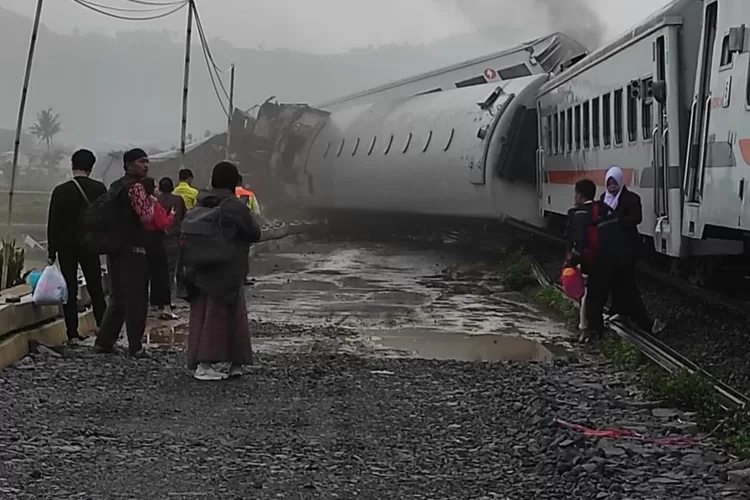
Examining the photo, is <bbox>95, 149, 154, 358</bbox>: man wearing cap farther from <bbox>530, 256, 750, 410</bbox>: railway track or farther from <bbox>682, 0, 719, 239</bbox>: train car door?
<bbox>682, 0, 719, 239</bbox>: train car door

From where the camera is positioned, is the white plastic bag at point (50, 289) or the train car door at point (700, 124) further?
the white plastic bag at point (50, 289)

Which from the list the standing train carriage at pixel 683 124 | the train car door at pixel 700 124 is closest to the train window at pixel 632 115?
the standing train carriage at pixel 683 124

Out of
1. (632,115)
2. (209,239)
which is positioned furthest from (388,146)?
(209,239)

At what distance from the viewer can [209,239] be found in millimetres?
7984

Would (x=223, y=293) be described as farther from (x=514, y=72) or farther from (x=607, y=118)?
(x=514, y=72)

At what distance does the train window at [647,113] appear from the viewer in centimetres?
1085

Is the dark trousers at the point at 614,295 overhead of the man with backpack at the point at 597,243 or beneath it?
beneath

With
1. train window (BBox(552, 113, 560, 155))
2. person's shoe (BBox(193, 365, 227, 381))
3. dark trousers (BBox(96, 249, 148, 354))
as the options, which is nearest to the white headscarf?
A: person's shoe (BBox(193, 365, 227, 381))

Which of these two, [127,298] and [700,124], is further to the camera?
[700,124]

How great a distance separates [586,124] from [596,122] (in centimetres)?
86

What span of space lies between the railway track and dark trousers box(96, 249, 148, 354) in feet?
13.6

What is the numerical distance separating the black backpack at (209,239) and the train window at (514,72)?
2067 cm

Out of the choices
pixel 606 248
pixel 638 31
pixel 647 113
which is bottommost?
pixel 606 248

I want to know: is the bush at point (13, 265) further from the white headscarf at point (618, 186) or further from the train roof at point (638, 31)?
the train roof at point (638, 31)
